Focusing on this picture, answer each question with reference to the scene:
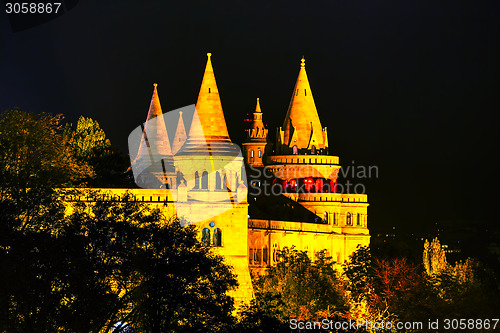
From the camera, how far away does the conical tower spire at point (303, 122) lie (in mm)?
106750

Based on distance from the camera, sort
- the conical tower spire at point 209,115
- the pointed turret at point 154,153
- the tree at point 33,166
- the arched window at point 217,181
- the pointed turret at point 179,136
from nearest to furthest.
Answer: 1. the tree at point 33,166
2. the arched window at point 217,181
3. the conical tower spire at point 209,115
4. the pointed turret at point 154,153
5. the pointed turret at point 179,136

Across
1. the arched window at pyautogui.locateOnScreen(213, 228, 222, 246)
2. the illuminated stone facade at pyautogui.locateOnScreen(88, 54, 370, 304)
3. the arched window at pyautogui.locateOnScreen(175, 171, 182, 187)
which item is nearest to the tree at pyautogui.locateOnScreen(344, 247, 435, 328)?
the illuminated stone facade at pyautogui.locateOnScreen(88, 54, 370, 304)

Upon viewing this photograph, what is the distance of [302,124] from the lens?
353ft

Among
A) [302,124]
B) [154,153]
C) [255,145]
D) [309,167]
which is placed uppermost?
[302,124]

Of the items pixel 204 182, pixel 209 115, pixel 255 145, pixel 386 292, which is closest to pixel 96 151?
pixel 209 115

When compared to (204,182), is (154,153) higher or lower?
higher

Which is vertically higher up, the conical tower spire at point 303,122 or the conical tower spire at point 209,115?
the conical tower spire at point 303,122

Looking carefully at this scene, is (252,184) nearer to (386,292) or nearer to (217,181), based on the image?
(386,292)

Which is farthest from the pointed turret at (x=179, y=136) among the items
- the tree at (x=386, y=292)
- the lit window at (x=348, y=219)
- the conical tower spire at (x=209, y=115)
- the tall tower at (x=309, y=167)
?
the lit window at (x=348, y=219)

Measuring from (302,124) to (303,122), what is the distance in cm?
19

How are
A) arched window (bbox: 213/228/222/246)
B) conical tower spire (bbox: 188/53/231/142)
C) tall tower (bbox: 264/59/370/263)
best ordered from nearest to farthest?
1. arched window (bbox: 213/228/222/246)
2. conical tower spire (bbox: 188/53/231/142)
3. tall tower (bbox: 264/59/370/263)

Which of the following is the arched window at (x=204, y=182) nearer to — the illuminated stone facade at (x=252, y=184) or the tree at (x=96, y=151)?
the illuminated stone facade at (x=252, y=184)

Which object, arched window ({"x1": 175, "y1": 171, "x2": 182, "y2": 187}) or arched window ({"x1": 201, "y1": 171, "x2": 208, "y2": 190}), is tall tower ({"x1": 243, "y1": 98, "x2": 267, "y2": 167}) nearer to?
arched window ({"x1": 175, "y1": 171, "x2": 182, "y2": 187})

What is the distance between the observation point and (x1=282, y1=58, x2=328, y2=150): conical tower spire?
10675cm
